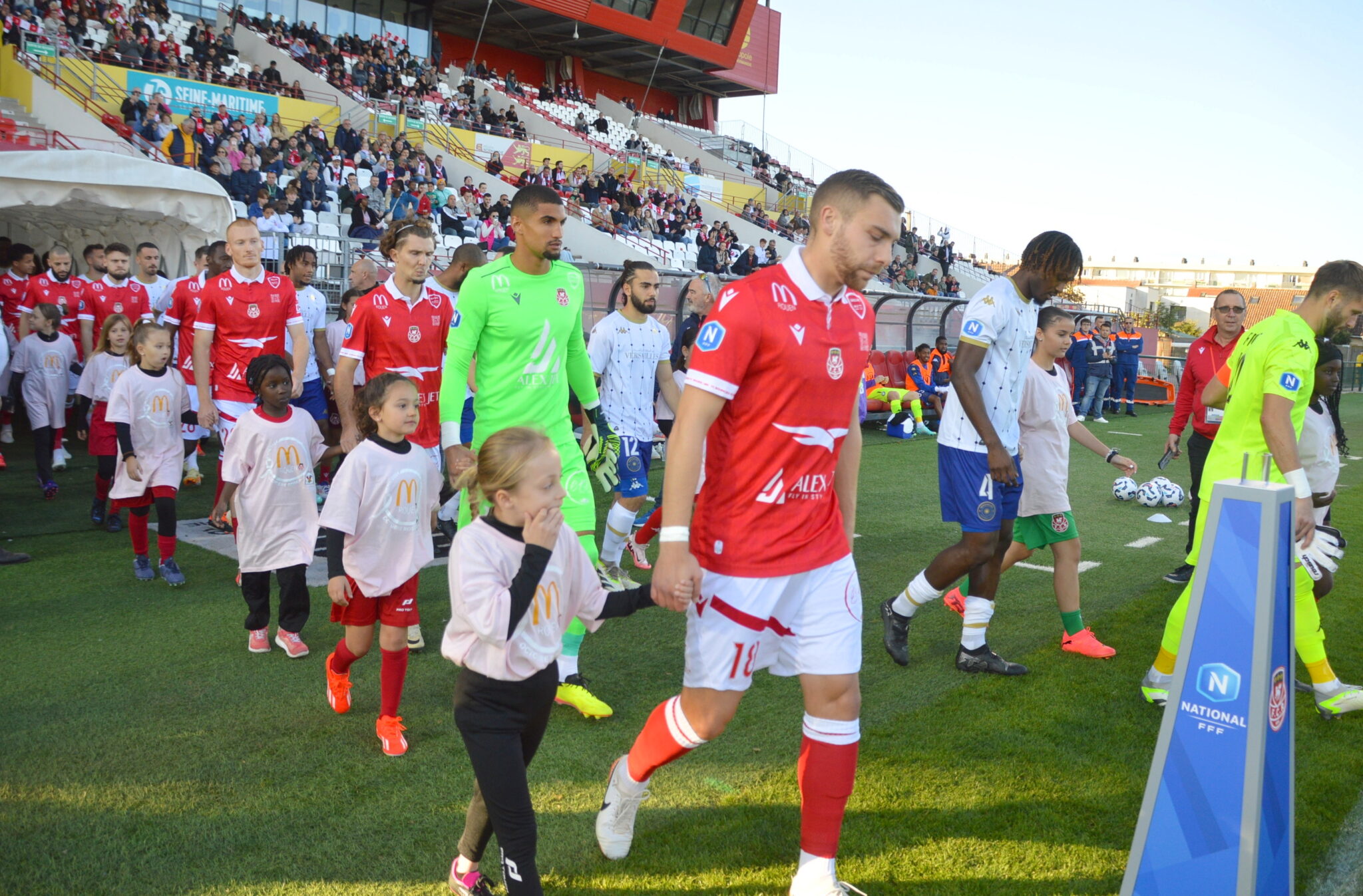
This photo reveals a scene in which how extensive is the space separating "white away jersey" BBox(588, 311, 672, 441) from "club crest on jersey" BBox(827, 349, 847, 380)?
12.8ft

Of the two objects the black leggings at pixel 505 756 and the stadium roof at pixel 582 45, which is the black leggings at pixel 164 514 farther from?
the stadium roof at pixel 582 45

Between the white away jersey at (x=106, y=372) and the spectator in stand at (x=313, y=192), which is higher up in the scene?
the spectator in stand at (x=313, y=192)

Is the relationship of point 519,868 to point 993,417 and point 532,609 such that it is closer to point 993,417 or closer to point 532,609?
point 532,609

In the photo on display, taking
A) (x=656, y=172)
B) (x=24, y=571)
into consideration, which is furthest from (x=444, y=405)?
(x=656, y=172)

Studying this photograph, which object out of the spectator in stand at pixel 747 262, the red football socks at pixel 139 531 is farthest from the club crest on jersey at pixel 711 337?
the spectator in stand at pixel 747 262

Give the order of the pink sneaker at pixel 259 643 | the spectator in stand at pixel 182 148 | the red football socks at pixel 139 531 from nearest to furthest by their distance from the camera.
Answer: the pink sneaker at pixel 259 643, the red football socks at pixel 139 531, the spectator in stand at pixel 182 148

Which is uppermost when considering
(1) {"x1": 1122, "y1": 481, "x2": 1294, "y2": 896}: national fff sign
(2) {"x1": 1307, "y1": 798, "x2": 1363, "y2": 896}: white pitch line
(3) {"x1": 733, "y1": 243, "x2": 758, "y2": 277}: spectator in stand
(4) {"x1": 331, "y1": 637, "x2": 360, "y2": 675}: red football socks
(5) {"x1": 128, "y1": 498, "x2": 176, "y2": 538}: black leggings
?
(3) {"x1": 733, "y1": 243, "x2": 758, "y2": 277}: spectator in stand

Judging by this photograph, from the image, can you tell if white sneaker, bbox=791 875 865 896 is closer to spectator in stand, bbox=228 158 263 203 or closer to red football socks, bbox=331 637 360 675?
red football socks, bbox=331 637 360 675

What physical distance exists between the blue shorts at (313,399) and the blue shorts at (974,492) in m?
5.28

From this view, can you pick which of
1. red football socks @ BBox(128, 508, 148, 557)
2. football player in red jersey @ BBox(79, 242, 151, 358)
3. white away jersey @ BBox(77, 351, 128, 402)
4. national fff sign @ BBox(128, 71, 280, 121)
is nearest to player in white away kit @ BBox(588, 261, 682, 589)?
red football socks @ BBox(128, 508, 148, 557)

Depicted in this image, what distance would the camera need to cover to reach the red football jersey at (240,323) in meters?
6.38

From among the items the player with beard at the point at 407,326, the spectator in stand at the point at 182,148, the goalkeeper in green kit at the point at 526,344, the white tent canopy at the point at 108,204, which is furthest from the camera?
the spectator in stand at the point at 182,148

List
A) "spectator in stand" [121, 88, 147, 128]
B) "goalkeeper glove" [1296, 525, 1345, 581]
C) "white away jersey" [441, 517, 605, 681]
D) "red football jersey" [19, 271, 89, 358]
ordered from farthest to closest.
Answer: "spectator in stand" [121, 88, 147, 128], "red football jersey" [19, 271, 89, 358], "goalkeeper glove" [1296, 525, 1345, 581], "white away jersey" [441, 517, 605, 681]

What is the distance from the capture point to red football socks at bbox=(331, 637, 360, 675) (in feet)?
13.8
